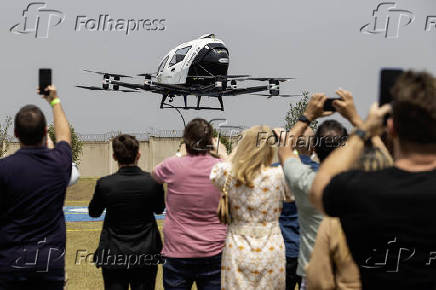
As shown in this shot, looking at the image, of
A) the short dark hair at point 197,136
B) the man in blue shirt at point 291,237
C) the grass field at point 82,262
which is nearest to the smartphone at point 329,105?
the short dark hair at point 197,136

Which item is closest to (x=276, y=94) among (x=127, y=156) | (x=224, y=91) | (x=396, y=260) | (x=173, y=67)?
(x=224, y=91)

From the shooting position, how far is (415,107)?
227 centimetres

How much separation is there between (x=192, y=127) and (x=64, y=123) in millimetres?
1256

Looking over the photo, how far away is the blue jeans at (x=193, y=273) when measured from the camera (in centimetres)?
516

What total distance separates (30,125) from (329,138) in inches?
87.9

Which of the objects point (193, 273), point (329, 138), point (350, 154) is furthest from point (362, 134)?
point (193, 273)

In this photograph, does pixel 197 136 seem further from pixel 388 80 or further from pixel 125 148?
pixel 388 80

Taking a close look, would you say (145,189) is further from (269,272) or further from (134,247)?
(269,272)

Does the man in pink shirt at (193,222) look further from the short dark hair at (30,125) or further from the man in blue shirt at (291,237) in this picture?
the short dark hair at (30,125)

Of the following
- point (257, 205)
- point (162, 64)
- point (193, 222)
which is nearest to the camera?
point (257, 205)

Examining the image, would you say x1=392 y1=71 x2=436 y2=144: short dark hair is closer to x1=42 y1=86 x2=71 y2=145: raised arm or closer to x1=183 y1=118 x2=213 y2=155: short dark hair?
x1=42 y1=86 x2=71 y2=145: raised arm

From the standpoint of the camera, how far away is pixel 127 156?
5344mm

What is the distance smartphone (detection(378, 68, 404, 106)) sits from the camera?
2.46 m

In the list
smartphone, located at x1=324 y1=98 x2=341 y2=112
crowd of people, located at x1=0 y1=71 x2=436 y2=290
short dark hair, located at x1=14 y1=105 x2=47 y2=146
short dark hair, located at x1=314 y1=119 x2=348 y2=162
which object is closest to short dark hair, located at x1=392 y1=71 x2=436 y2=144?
crowd of people, located at x1=0 y1=71 x2=436 y2=290
